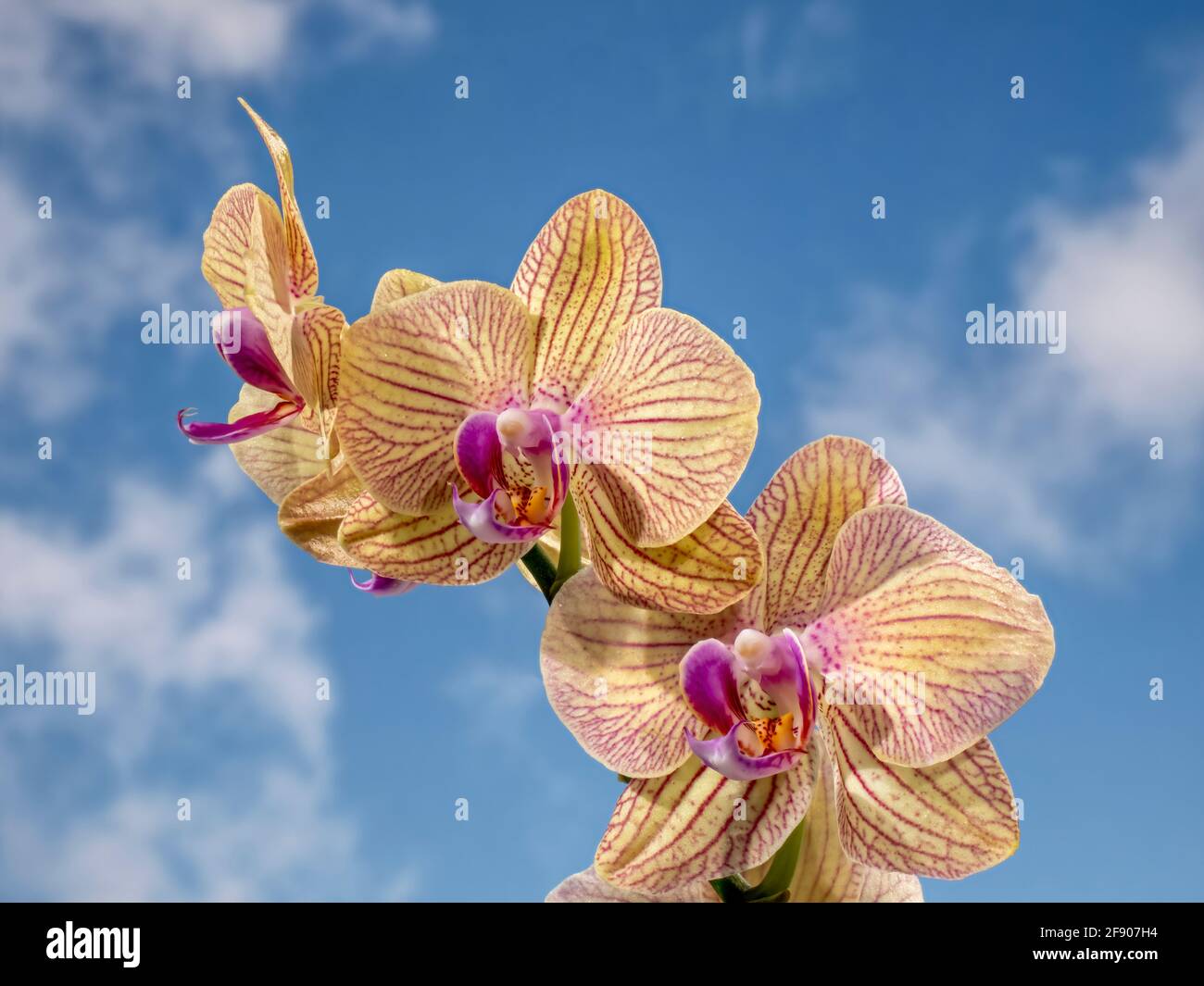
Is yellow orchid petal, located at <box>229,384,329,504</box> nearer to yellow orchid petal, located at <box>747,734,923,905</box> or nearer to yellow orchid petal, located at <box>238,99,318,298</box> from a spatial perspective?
yellow orchid petal, located at <box>238,99,318,298</box>

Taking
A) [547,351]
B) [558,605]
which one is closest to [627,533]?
[558,605]

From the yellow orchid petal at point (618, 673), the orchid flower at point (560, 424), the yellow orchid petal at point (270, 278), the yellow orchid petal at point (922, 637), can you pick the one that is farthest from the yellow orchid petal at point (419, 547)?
the yellow orchid petal at point (922, 637)

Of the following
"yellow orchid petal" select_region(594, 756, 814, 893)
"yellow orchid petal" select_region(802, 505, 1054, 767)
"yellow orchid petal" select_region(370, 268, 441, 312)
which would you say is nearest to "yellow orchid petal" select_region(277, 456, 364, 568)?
"yellow orchid petal" select_region(370, 268, 441, 312)

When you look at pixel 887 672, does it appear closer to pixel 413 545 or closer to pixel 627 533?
pixel 627 533

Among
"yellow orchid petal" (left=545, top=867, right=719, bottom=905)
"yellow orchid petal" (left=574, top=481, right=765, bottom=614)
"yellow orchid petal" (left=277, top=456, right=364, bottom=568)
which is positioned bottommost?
"yellow orchid petal" (left=545, top=867, right=719, bottom=905)

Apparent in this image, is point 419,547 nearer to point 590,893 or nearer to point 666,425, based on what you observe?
point 666,425

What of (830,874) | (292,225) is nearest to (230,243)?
(292,225)
